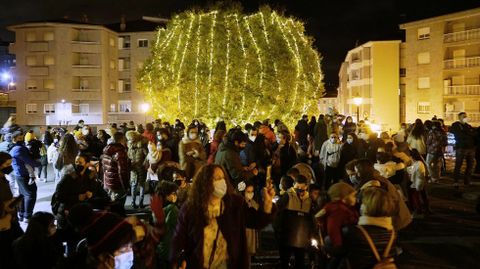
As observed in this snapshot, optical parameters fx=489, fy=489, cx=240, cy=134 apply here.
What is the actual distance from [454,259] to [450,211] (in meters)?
3.91

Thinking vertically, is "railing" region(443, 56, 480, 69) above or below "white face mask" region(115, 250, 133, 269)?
above

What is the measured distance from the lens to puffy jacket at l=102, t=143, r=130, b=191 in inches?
388

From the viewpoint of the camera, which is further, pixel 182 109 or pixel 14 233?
pixel 182 109

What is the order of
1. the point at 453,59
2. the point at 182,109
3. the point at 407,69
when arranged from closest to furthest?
the point at 182,109, the point at 453,59, the point at 407,69

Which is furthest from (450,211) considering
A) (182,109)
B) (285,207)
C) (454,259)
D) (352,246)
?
(182,109)

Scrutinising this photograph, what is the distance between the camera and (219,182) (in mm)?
4285

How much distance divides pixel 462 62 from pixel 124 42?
36.1 meters

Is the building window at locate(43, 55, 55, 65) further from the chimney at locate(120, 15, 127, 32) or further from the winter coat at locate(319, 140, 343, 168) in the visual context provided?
the winter coat at locate(319, 140, 343, 168)

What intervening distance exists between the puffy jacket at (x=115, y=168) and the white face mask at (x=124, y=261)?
19.0ft

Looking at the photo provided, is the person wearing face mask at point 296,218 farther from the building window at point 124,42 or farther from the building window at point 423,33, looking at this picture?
the building window at point 124,42

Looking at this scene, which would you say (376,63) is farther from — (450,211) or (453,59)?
(450,211)

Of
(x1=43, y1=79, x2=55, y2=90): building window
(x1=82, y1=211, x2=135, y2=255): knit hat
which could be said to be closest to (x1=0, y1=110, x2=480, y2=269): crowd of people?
(x1=82, y1=211, x2=135, y2=255): knit hat

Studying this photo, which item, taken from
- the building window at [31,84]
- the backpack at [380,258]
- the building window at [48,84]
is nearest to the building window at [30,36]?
the building window at [31,84]

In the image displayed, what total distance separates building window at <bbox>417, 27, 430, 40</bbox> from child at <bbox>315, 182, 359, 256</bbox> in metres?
43.6
